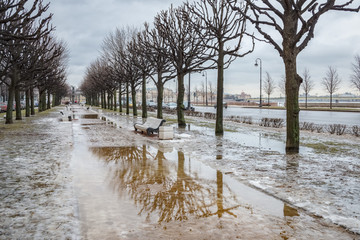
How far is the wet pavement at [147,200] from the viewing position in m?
4.32

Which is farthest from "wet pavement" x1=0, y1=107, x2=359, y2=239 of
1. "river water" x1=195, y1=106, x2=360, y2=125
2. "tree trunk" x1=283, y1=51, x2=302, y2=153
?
"river water" x1=195, y1=106, x2=360, y2=125

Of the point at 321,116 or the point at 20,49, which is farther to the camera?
the point at 321,116

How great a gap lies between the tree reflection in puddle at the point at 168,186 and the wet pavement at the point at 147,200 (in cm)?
2

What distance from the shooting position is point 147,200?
18.5 feet

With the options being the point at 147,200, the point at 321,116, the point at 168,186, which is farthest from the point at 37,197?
the point at 321,116

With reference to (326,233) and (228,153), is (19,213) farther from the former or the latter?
(228,153)

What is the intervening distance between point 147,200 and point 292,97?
22.6 ft

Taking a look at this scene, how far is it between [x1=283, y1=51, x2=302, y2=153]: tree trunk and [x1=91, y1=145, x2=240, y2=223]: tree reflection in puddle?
3.72 metres

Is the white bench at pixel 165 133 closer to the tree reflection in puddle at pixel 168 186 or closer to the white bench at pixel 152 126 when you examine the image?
the white bench at pixel 152 126

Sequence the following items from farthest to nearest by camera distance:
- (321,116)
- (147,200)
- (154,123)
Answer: (321,116) < (154,123) < (147,200)

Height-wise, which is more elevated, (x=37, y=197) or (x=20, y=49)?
(x=20, y=49)

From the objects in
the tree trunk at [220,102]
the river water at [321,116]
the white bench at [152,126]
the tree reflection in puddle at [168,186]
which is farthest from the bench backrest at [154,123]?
the river water at [321,116]

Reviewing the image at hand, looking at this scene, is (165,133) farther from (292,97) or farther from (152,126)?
(292,97)

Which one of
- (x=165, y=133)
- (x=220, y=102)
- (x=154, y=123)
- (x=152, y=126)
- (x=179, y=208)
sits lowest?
(x=179, y=208)
